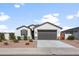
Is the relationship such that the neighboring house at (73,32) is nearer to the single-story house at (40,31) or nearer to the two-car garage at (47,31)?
the two-car garage at (47,31)

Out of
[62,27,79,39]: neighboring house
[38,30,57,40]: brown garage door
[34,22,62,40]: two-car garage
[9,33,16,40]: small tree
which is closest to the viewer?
[9,33,16,40]: small tree

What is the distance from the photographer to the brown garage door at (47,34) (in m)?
29.0

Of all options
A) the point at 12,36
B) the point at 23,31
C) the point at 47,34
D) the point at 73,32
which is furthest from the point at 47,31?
the point at 12,36

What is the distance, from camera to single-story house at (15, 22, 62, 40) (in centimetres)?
2970

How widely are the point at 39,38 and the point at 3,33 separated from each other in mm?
5155

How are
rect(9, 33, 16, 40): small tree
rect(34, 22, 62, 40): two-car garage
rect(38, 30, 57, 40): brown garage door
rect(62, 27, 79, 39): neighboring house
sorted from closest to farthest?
rect(9, 33, 16, 40): small tree, rect(38, 30, 57, 40): brown garage door, rect(62, 27, 79, 39): neighboring house, rect(34, 22, 62, 40): two-car garage

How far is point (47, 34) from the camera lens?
2962 cm

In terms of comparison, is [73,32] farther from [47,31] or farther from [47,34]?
[47,34]

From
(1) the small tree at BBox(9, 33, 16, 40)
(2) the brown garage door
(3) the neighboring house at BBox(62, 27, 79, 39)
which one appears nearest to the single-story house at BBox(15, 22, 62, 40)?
(2) the brown garage door

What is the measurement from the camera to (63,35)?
29719mm

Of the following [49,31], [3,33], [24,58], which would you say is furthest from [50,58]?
[49,31]

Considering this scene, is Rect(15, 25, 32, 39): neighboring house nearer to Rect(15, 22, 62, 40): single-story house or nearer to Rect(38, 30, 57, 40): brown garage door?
Rect(15, 22, 62, 40): single-story house

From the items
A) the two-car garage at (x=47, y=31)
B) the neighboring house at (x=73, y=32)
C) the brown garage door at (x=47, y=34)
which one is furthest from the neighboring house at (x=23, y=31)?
the neighboring house at (x=73, y=32)

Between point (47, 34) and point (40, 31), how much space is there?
4.99 ft
